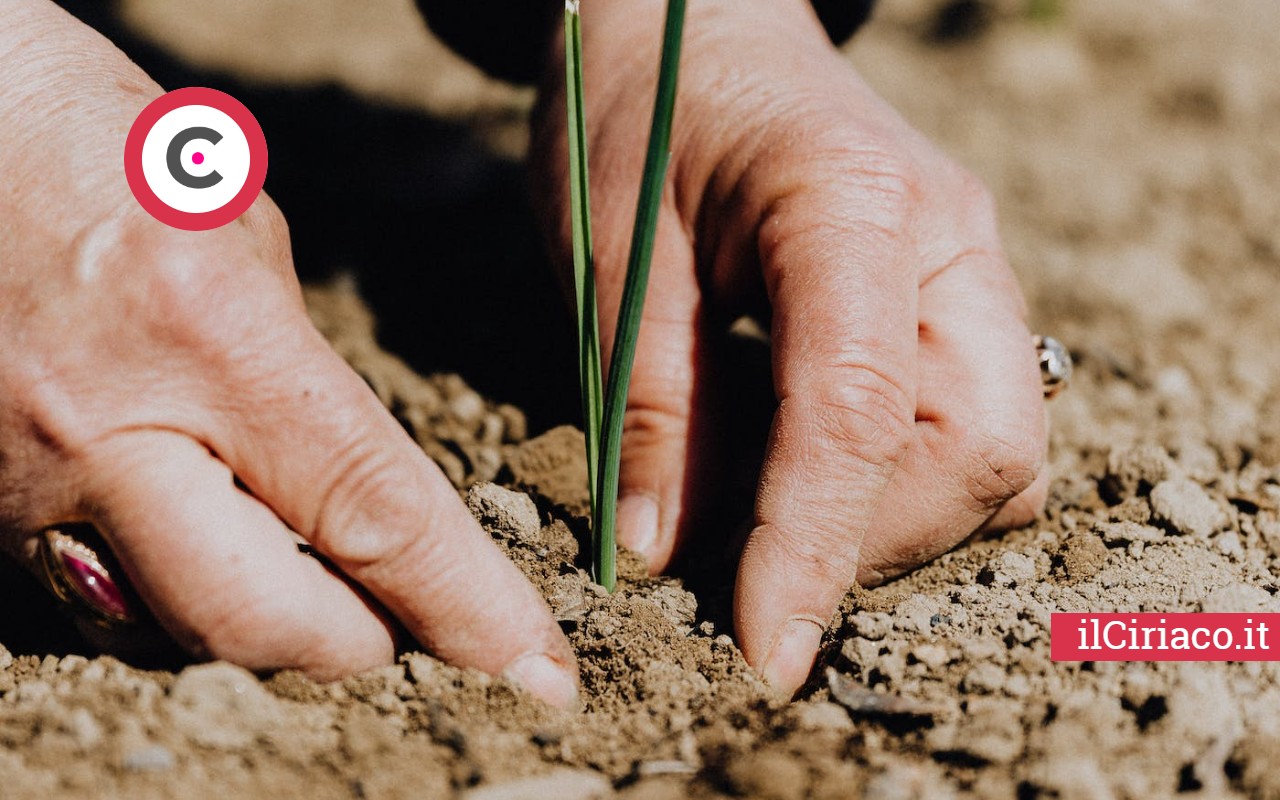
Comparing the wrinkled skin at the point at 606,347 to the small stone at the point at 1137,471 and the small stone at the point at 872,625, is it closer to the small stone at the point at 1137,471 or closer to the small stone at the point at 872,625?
the small stone at the point at 872,625

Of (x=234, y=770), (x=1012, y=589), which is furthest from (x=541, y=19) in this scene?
(x=234, y=770)

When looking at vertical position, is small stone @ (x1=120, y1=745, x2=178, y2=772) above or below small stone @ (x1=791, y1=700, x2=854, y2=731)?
above

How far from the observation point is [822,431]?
1.19 m

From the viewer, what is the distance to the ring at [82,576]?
101cm

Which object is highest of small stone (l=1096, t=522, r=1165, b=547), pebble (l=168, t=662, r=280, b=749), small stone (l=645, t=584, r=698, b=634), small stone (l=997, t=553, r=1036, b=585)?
pebble (l=168, t=662, r=280, b=749)

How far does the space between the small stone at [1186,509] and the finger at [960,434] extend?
0.61 feet

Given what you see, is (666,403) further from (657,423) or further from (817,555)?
(817,555)

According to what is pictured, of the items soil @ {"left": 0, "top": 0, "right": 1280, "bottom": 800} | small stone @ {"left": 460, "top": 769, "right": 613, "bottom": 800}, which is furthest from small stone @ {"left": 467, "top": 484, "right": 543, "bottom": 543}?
small stone @ {"left": 460, "top": 769, "right": 613, "bottom": 800}

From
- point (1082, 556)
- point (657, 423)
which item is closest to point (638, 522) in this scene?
point (657, 423)

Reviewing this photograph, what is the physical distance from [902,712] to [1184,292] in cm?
183

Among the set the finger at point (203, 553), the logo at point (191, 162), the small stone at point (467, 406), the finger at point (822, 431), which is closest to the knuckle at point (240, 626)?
the finger at point (203, 553)

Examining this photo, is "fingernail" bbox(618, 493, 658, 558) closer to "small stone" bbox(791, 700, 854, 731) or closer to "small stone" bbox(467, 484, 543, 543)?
"small stone" bbox(467, 484, 543, 543)

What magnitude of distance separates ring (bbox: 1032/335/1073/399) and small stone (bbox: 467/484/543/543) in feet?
2.49

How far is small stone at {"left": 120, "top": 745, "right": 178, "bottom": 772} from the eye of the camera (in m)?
0.88
